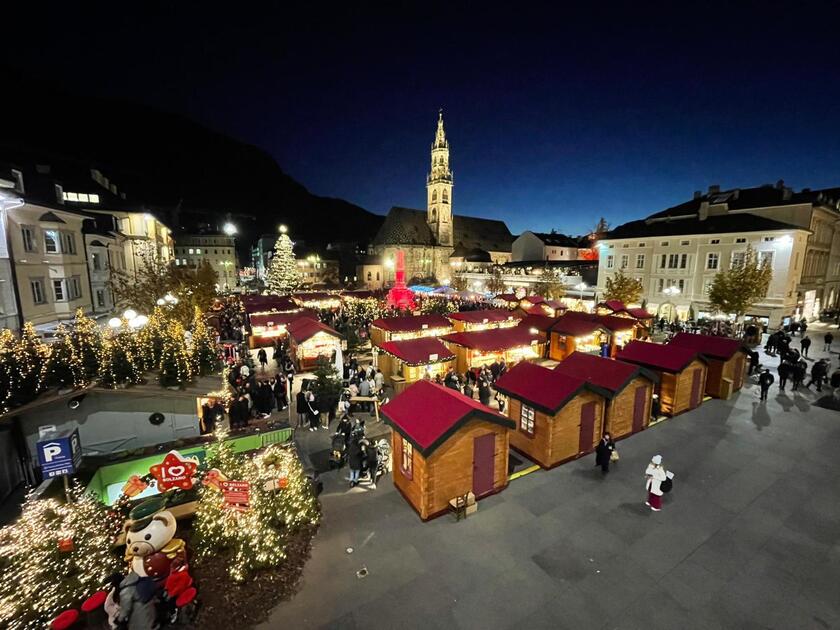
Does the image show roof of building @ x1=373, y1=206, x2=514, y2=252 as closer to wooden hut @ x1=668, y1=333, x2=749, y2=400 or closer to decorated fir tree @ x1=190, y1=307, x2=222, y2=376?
wooden hut @ x1=668, y1=333, x2=749, y2=400

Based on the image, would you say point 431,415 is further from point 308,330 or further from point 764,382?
point 764,382

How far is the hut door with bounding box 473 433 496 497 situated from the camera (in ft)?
30.6

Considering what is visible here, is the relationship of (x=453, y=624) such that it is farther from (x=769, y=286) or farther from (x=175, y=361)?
(x=769, y=286)

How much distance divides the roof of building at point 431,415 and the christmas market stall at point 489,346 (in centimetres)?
952

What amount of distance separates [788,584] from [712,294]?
A: 29.8m

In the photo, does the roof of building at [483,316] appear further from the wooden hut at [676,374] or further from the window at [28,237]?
the window at [28,237]

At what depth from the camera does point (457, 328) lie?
2436 centimetres

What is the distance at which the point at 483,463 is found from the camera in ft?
31.2

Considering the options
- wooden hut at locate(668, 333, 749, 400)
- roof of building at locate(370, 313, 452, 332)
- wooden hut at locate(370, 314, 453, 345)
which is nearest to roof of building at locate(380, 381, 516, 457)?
wooden hut at locate(370, 314, 453, 345)

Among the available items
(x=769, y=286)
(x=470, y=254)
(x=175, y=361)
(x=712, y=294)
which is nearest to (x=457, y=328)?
(x=175, y=361)

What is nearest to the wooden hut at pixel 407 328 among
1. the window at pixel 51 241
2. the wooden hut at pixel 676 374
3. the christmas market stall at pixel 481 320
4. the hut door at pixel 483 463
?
the christmas market stall at pixel 481 320

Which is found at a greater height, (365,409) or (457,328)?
(457,328)

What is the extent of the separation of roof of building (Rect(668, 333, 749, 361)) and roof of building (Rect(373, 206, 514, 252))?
60018mm

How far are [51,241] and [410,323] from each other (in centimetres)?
2088
